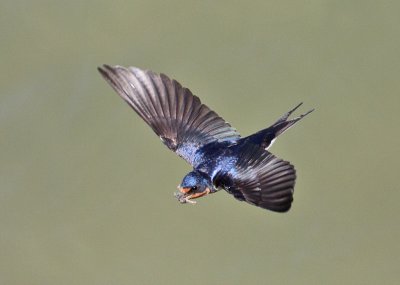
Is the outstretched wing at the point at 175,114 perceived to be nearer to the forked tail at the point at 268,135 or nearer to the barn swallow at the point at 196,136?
the barn swallow at the point at 196,136

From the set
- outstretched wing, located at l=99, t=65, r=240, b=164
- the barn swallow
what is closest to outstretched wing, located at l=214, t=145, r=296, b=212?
the barn swallow

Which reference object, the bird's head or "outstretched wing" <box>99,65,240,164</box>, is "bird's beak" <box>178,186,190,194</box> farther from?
"outstretched wing" <box>99,65,240,164</box>

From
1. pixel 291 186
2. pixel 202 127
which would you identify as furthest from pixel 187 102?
pixel 291 186

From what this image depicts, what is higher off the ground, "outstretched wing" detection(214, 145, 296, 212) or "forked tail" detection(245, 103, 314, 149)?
"forked tail" detection(245, 103, 314, 149)

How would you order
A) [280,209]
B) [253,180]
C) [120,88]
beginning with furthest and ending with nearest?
[120,88]
[253,180]
[280,209]

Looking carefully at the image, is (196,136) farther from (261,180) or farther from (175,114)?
(261,180)

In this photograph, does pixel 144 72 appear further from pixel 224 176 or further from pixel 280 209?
pixel 280 209

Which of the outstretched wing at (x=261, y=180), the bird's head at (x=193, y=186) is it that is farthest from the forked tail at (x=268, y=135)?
the bird's head at (x=193, y=186)
